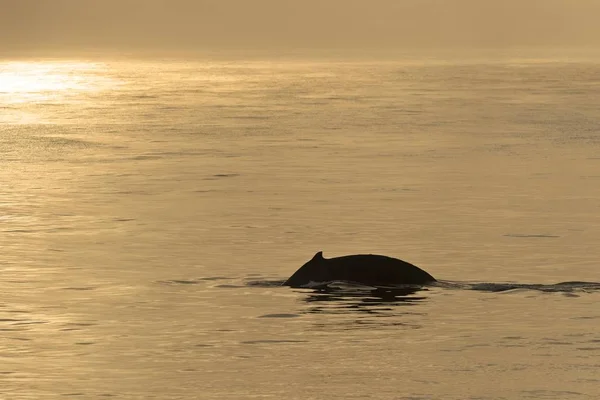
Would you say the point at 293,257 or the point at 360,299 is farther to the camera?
the point at 293,257

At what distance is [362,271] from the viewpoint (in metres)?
23.0

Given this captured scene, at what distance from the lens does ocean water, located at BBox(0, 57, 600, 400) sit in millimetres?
17969

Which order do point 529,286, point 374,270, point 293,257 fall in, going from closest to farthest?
point 374,270 → point 529,286 → point 293,257

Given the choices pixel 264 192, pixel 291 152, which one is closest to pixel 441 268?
pixel 264 192

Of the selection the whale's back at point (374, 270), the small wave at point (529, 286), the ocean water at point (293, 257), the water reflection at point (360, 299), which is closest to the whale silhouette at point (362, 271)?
the whale's back at point (374, 270)

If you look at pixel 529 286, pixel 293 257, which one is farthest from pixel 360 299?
pixel 293 257

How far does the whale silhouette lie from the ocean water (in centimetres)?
32

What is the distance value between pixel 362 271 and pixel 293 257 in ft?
12.1

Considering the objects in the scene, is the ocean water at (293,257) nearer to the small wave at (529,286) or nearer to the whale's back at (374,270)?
the small wave at (529,286)

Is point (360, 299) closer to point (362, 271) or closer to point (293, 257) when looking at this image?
point (362, 271)

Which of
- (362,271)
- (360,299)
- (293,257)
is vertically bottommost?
(360,299)

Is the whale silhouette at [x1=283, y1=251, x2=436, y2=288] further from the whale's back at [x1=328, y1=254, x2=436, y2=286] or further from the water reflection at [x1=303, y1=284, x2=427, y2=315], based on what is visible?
the water reflection at [x1=303, y1=284, x2=427, y2=315]

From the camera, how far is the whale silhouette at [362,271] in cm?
2298

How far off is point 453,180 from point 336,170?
3604 mm
